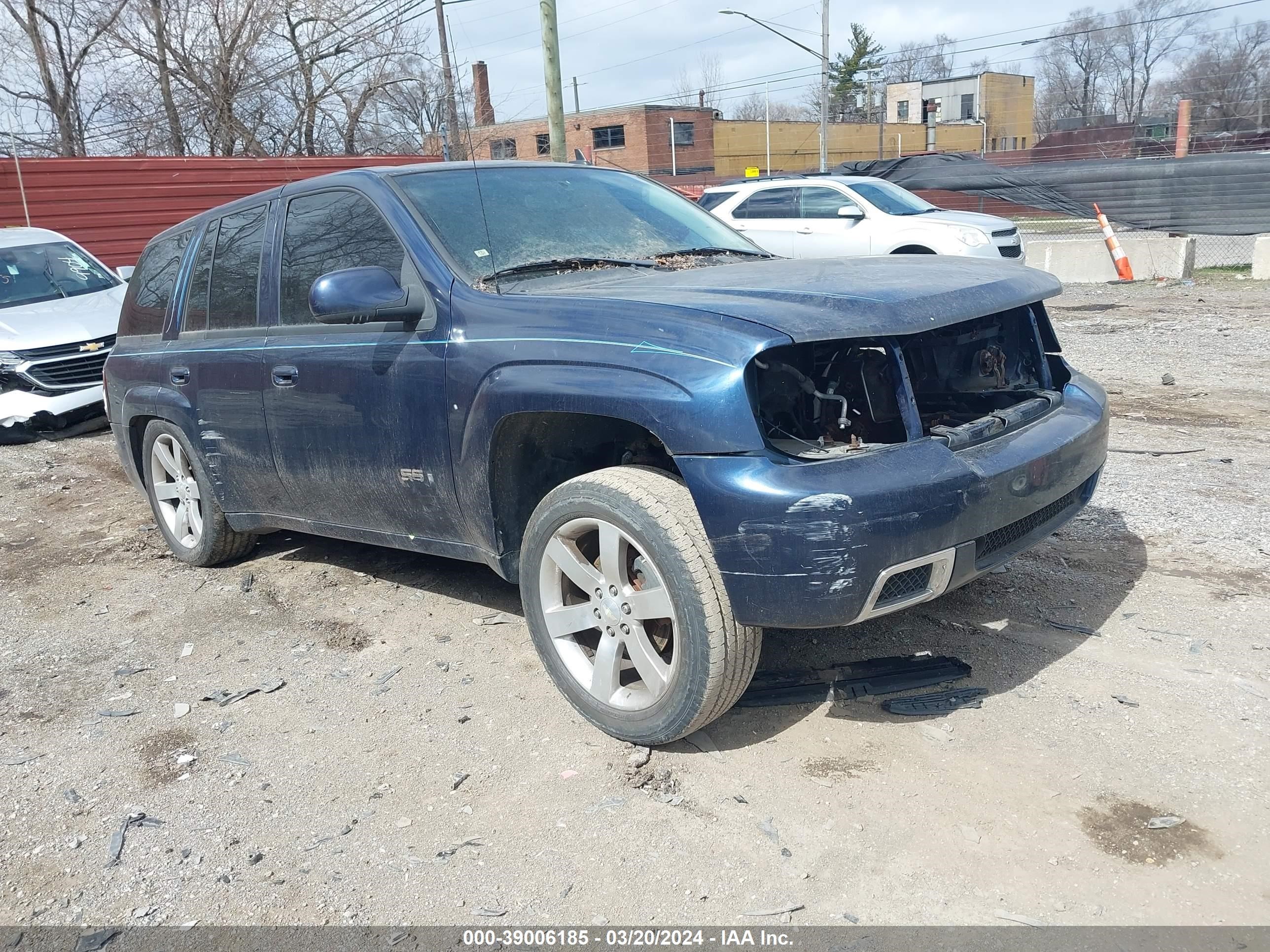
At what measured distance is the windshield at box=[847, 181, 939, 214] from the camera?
1313cm

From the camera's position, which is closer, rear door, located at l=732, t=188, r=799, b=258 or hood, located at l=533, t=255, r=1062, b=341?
hood, located at l=533, t=255, r=1062, b=341

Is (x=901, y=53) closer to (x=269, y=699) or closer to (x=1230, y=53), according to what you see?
(x=1230, y=53)

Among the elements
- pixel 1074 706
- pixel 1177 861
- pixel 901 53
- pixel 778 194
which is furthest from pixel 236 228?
pixel 901 53

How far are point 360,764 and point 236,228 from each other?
2688 mm

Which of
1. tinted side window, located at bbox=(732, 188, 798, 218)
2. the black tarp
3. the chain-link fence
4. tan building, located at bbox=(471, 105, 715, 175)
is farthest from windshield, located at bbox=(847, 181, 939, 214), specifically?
tan building, located at bbox=(471, 105, 715, 175)

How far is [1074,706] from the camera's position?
3.32 metres

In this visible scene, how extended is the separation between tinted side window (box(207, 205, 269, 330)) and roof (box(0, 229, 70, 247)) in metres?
7.09

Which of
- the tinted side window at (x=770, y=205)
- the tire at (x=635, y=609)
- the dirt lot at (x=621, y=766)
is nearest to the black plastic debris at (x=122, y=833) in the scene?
the dirt lot at (x=621, y=766)

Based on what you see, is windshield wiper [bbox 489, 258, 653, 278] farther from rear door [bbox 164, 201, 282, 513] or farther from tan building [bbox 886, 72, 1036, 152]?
tan building [bbox 886, 72, 1036, 152]

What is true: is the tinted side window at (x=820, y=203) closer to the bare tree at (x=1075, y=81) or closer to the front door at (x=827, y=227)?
the front door at (x=827, y=227)

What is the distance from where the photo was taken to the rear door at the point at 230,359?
4.45 metres

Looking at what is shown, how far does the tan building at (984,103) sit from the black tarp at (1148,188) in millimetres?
46391

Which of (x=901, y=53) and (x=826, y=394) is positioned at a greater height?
(x=901, y=53)

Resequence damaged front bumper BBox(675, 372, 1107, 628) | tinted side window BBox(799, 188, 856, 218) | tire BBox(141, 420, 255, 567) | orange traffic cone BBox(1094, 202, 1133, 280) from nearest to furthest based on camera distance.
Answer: damaged front bumper BBox(675, 372, 1107, 628) < tire BBox(141, 420, 255, 567) < tinted side window BBox(799, 188, 856, 218) < orange traffic cone BBox(1094, 202, 1133, 280)
